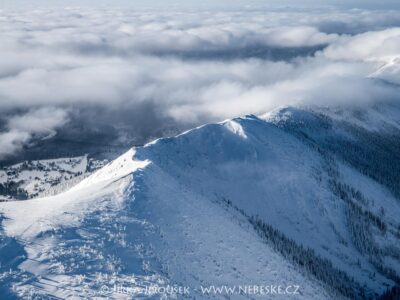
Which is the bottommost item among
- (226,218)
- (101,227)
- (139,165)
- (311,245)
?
(311,245)

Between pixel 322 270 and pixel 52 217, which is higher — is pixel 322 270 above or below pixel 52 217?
below

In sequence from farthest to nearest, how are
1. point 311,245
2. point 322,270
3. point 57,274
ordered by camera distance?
point 311,245 < point 322,270 < point 57,274

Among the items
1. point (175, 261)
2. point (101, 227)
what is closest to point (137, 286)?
point (175, 261)

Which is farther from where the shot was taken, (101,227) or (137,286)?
(101,227)

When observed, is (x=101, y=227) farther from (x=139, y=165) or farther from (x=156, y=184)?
(x=139, y=165)

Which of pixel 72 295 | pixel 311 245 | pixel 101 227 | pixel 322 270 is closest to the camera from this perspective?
pixel 72 295
